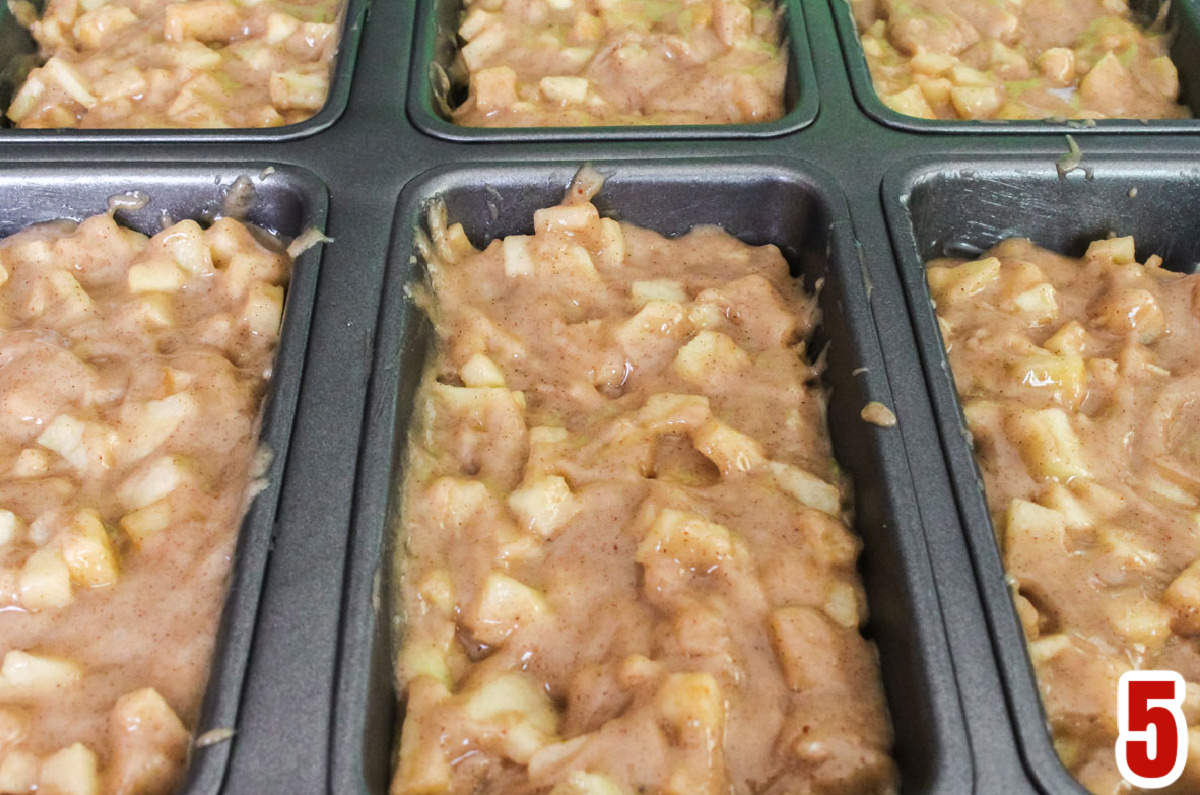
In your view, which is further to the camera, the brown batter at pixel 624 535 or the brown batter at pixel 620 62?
the brown batter at pixel 620 62

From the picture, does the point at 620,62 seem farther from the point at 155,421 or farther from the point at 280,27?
the point at 155,421

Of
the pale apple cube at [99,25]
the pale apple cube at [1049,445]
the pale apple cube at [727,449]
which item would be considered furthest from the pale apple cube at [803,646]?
the pale apple cube at [99,25]

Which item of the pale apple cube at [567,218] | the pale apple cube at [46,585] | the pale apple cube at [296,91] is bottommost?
the pale apple cube at [46,585]

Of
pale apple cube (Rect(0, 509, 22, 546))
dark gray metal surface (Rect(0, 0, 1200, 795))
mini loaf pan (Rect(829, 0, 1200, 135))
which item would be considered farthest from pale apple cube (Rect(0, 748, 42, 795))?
mini loaf pan (Rect(829, 0, 1200, 135))

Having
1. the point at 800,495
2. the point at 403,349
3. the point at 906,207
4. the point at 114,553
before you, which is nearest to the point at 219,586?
the point at 114,553

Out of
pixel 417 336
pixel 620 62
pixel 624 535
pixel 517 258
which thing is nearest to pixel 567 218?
pixel 517 258

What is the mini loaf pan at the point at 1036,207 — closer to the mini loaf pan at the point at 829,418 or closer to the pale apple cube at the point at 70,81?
the mini loaf pan at the point at 829,418
